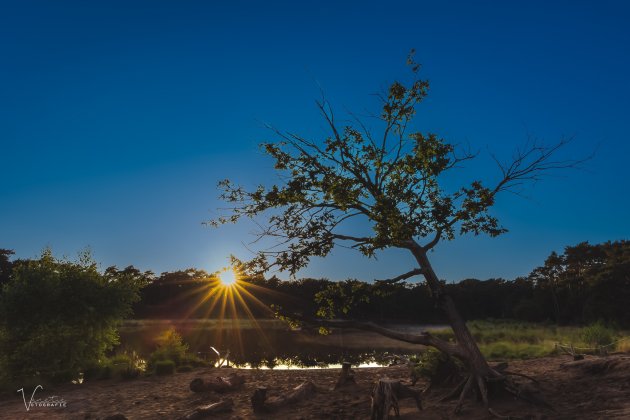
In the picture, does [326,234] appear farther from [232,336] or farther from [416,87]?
[232,336]

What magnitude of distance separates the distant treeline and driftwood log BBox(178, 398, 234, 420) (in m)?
19.3

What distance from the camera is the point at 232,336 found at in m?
42.0

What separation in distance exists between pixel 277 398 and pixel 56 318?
10.4 meters

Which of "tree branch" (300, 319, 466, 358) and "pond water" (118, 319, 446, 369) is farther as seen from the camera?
"pond water" (118, 319, 446, 369)

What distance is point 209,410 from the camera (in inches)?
433

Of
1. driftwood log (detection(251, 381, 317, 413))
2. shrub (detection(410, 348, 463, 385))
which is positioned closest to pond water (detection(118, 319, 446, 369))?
driftwood log (detection(251, 381, 317, 413))

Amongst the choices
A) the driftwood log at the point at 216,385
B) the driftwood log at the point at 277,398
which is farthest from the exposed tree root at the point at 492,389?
the driftwood log at the point at 216,385

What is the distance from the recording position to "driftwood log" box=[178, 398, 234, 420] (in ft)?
34.7

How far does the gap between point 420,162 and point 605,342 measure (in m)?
16.2

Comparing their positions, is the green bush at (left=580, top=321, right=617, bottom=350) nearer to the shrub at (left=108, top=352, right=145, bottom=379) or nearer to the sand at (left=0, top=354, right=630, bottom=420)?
the sand at (left=0, top=354, right=630, bottom=420)

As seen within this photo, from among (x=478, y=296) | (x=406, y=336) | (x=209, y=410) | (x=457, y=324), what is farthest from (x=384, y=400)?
(x=478, y=296)

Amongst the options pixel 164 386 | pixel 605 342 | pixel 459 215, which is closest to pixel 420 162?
pixel 459 215

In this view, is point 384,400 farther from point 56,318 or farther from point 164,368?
point 56,318

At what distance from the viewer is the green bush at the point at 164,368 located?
16.8 m
